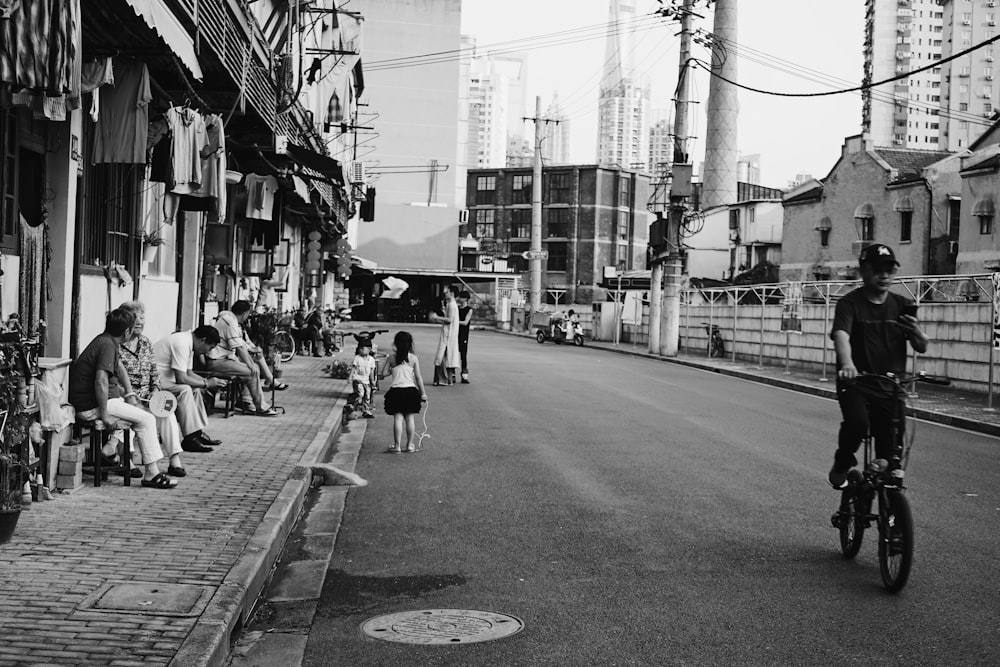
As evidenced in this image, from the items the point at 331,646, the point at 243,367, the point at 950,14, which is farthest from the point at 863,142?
the point at 950,14

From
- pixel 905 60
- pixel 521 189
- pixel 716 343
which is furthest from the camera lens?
pixel 905 60

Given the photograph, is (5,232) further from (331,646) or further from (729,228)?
(729,228)

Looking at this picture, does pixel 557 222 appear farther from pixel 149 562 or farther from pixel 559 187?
pixel 149 562

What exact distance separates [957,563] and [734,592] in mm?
1764

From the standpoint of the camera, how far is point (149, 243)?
13.0 m

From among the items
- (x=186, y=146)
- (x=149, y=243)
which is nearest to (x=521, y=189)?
(x=149, y=243)

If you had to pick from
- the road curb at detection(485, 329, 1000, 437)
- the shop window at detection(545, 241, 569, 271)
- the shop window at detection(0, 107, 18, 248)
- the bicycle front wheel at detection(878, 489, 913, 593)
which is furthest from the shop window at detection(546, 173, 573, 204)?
the bicycle front wheel at detection(878, 489, 913, 593)

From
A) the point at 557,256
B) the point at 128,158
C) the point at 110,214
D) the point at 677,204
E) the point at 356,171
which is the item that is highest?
the point at 356,171

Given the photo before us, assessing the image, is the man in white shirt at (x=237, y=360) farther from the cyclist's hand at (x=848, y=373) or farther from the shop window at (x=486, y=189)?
the shop window at (x=486, y=189)

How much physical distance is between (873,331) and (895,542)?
134 centimetres

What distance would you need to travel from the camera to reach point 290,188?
68.8 feet

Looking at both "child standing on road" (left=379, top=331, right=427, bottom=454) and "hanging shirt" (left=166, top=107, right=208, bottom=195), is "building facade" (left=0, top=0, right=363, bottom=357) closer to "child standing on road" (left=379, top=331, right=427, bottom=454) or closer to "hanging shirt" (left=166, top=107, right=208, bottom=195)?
"hanging shirt" (left=166, top=107, right=208, bottom=195)

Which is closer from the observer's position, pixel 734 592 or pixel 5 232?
pixel 734 592

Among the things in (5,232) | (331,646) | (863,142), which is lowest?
(331,646)
